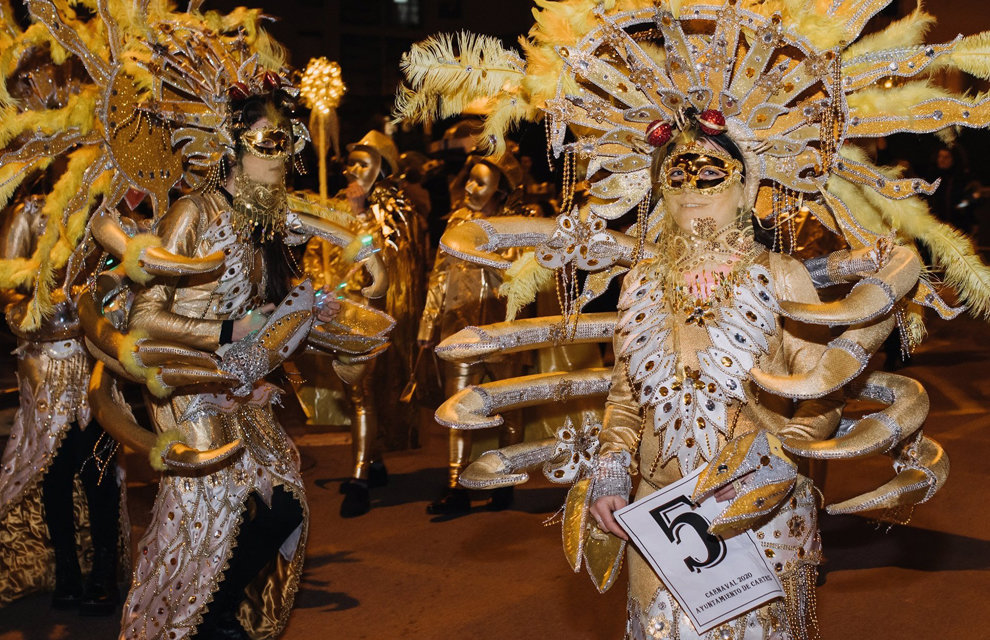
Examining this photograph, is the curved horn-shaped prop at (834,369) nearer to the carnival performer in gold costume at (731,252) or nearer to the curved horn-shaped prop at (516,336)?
the carnival performer in gold costume at (731,252)

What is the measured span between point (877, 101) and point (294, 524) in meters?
2.53

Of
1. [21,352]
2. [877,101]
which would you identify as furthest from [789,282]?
[21,352]

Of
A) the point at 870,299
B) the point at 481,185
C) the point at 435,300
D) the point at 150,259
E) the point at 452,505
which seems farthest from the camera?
the point at 435,300

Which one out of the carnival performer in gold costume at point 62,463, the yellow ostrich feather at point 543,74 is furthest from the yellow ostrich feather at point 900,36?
the carnival performer in gold costume at point 62,463

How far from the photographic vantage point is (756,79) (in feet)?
9.87

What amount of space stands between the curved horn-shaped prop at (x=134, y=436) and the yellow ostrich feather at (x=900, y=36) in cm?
234

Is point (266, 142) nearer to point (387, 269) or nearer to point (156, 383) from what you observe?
point (156, 383)

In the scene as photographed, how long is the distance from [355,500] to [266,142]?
10.8 ft

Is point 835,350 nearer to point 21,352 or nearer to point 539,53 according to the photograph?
point 539,53

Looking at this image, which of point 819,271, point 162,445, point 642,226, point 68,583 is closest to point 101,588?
point 68,583

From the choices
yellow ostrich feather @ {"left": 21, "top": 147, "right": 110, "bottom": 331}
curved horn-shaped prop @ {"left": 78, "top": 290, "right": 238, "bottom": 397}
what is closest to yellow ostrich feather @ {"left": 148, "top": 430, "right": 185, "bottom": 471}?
curved horn-shaped prop @ {"left": 78, "top": 290, "right": 238, "bottom": 397}

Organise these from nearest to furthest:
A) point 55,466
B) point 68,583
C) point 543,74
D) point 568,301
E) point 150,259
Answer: point 543,74 → point 568,301 → point 150,259 → point 55,466 → point 68,583

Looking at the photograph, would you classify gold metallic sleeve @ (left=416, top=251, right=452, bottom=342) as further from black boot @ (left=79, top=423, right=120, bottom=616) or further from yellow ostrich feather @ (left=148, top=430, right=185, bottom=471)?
yellow ostrich feather @ (left=148, top=430, right=185, bottom=471)

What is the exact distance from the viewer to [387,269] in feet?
23.2
